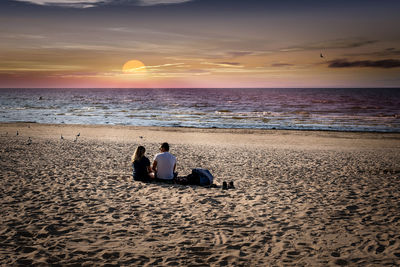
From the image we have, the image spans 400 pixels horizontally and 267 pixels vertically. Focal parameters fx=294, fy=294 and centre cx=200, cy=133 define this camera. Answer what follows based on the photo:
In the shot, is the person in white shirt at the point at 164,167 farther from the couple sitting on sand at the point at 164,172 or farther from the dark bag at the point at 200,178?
the dark bag at the point at 200,178

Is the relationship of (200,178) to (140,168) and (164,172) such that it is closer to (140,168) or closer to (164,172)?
(164,172)

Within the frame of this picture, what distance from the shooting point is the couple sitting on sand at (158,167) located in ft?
31.0

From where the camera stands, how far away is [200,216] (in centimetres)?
689

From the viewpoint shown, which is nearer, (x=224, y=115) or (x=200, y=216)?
(x=200, y=216)

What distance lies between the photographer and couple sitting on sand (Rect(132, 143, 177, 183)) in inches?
372

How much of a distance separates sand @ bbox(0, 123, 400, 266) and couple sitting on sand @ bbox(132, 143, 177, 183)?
0.34 metres

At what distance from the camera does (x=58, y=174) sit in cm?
1052

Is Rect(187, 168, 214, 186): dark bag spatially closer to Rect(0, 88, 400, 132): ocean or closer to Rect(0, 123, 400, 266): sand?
Rect(0, 123, 400, 266): sand

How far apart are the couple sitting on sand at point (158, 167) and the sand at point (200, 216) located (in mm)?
338

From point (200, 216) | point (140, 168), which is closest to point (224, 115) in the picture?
point (140, 168)

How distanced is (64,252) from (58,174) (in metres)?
6.08

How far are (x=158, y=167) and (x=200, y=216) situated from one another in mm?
3136

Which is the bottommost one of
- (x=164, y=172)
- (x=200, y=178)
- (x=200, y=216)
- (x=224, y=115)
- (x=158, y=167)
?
(x=200, y=216)

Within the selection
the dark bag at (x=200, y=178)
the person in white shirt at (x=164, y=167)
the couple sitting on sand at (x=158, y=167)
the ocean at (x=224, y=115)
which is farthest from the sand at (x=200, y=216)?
the ocean at (x=224, y=115)
